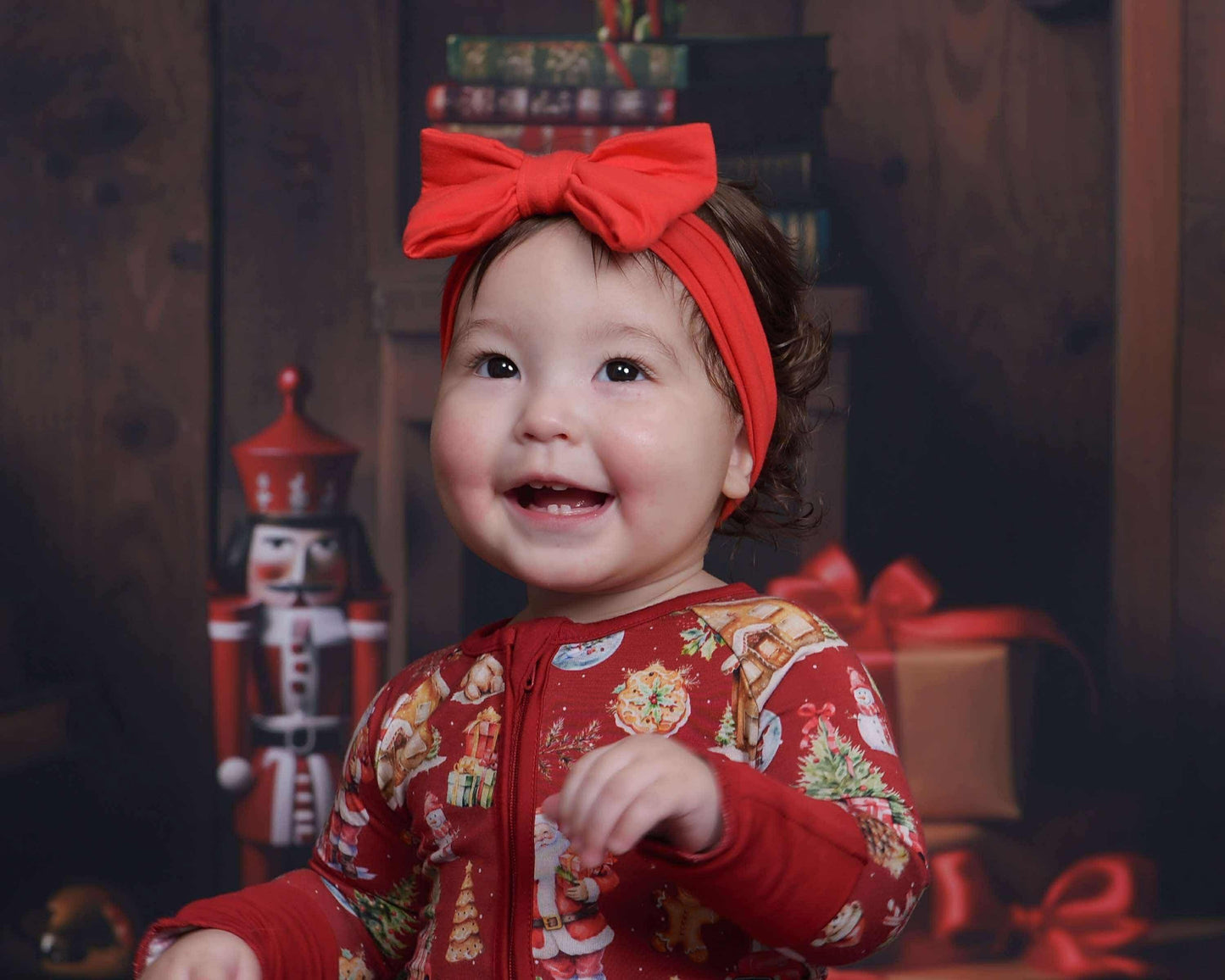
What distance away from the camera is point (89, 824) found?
2.20 m

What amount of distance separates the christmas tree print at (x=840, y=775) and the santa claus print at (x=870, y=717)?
13mm

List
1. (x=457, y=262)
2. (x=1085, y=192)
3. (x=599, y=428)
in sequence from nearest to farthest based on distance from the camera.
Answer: (x=599, y=428) → (x=457, y=262) → (x=1085, y=192)

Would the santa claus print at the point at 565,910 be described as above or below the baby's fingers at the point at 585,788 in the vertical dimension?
below

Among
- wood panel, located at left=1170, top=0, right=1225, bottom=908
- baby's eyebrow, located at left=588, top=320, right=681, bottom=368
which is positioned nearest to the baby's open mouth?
baby's eyebrow, located at left=588, top=320, right=681, bottom=368

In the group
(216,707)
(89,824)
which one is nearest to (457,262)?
(216,707)

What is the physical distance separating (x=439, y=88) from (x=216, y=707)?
966 millimetres

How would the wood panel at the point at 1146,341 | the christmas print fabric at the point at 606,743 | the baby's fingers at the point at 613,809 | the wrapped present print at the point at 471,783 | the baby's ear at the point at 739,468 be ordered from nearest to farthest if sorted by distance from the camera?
the baby's fingers at the point at 613,809 → the christmas print fabric at the point at 606,743 → the wrapped present print at the point at 471,783 → the baby's ear at the point at 739,468 → the wood panel at the point at 1146,341

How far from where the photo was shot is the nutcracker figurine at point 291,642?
219 centimetres

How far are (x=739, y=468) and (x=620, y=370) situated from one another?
146 millimetres

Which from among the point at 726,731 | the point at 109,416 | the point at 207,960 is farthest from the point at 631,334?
the point at 109,416

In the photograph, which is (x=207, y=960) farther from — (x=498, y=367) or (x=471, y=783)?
(x=498, y=367)

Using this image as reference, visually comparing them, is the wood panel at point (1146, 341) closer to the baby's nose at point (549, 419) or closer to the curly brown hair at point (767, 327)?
the curly brown hair at point (767, 327)

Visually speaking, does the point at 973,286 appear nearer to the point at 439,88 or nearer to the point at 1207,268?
the point at 1207,268

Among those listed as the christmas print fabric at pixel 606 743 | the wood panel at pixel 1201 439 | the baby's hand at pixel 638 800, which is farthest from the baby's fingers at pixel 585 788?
the wood panel at pixel 1201 439
